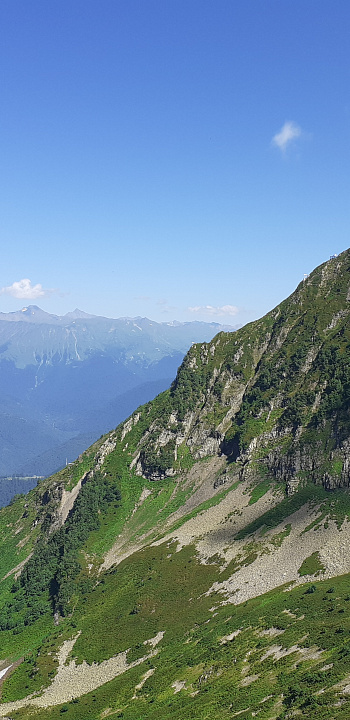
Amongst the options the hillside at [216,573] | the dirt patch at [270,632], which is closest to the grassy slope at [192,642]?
the hillside at [216,573]

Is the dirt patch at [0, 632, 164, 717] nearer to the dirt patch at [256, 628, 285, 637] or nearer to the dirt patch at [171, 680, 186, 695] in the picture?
the dirt patch at [171, 680, 186, 695]

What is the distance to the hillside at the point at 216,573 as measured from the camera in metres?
75.5

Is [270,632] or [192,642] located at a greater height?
[270,632]

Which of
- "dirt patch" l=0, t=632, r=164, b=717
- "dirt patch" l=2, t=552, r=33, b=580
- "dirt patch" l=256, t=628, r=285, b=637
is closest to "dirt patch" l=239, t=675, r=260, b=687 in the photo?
"dirt patch" l=256, t=628, r=285, b=637

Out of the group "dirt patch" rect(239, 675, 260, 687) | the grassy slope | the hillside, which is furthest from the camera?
the hillside

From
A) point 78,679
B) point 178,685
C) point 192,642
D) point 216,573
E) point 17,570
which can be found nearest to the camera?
point 178,685

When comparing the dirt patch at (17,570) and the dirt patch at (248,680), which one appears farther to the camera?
the dirt patch at (17,570)

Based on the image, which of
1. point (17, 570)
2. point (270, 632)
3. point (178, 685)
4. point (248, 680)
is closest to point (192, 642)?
point (178, 685)

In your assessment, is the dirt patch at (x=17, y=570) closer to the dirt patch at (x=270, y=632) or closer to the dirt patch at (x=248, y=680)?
the dirt patch at (x=270, y=632)

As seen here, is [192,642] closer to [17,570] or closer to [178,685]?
[178,685]

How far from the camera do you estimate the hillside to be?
7550 cm

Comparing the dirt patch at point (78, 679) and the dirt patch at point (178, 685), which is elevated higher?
the dirt patch at point (178, 685)

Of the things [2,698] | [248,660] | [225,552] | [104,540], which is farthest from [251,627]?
[104,540]

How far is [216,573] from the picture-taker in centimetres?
12688
